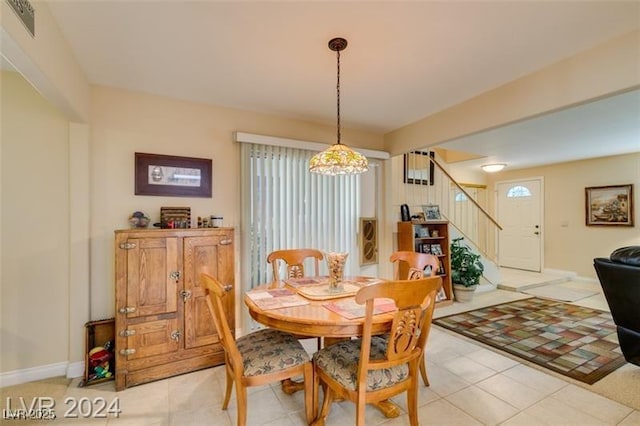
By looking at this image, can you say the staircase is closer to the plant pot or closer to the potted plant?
the potted plant

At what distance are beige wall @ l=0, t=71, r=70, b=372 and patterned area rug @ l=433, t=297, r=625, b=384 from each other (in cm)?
399

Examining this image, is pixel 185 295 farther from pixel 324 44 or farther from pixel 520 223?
pixel 520 223

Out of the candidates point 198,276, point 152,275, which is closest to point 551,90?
point 198,276

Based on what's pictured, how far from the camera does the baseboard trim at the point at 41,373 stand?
2.26m

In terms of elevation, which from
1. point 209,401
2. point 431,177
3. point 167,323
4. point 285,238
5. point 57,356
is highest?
point 431,177

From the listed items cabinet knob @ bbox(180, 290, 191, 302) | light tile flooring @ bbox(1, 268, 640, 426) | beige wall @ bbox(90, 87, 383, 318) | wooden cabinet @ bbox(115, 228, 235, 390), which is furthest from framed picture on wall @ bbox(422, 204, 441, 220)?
cabinet knob @ bbox(180, 290, 191, 302)

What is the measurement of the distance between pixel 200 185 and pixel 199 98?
87 centimetres

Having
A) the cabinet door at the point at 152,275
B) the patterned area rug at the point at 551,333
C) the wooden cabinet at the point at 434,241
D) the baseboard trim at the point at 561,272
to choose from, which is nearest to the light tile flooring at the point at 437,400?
the patterned area rug at the point at 551,333

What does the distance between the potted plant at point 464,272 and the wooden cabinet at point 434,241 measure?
17 cm

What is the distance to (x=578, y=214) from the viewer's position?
5.73 meters

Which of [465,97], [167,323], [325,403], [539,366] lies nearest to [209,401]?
[167,323]

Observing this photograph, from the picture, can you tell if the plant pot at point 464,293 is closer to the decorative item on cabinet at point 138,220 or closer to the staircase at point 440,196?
the staircase at point 440,196

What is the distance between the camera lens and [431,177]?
16.9ft

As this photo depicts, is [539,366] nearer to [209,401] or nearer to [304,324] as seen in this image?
[304,324]
